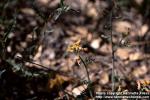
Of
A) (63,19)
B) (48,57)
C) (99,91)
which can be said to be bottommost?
(99,91)

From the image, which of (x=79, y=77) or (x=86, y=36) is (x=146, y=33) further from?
(x=79, y=77)

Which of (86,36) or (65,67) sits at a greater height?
(86,36)

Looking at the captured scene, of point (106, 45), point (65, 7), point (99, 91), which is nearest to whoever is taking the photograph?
point (65, 7)

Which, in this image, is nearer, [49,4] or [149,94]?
[149,94]

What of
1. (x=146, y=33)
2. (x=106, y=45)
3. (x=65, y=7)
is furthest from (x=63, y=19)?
(x=65, y=7)

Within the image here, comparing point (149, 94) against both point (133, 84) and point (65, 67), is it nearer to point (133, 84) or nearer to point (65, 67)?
point (133, 84)

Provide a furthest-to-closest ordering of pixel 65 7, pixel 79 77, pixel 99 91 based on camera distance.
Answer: pixel 79 77
pixel 99 91
pixel 65 7

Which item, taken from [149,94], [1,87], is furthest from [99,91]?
[1,87]
